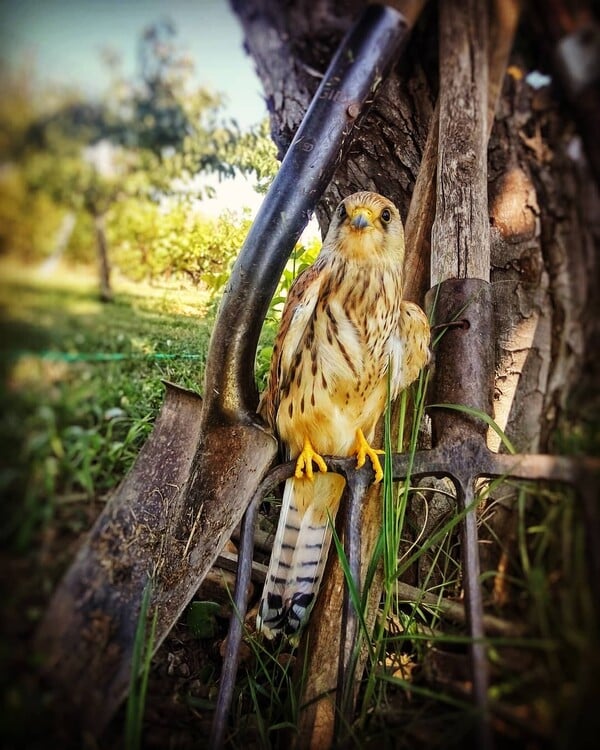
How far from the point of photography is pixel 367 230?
1.53m

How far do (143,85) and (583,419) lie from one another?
1414 millimetres

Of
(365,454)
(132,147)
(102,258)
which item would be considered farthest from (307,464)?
(132,147)

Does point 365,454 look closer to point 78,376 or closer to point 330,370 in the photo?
point 330,370

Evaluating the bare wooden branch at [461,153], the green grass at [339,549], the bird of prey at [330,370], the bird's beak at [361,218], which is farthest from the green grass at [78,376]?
the bare wooden branch at [461,153]

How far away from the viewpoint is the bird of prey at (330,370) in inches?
60.6

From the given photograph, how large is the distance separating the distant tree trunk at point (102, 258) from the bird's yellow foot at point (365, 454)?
0.89m

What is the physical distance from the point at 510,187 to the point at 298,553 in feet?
4.37

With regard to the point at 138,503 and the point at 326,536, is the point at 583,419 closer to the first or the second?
the point at 326,536

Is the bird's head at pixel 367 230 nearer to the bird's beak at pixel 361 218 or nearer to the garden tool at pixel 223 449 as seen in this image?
the bird's beak at pixel 361 218

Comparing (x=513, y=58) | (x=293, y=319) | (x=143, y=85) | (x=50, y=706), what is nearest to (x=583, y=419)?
(x=293, y=319)

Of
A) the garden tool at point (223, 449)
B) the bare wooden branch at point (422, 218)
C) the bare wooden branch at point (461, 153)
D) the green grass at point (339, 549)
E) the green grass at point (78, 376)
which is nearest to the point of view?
the green grass at point (339, 549)

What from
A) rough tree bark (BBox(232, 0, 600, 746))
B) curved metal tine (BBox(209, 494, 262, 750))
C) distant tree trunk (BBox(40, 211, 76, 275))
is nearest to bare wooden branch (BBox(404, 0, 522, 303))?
rough tree bark (BBox(232, 0, 600, 746))

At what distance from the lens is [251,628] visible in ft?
5.22

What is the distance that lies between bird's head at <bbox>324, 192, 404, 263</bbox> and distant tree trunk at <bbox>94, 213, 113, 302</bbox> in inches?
27.7
